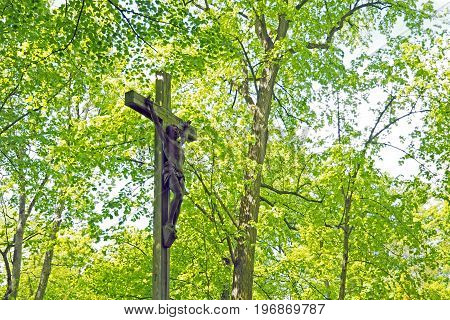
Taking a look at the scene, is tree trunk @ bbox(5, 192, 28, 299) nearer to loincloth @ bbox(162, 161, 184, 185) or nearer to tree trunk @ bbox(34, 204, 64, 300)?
tree trunk @ bbox(34, 204, 64, 300)

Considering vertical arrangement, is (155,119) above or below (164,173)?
above

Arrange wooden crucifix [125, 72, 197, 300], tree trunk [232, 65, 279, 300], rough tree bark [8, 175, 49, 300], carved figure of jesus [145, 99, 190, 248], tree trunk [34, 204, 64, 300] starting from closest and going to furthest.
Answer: wooden crucifix [125, 72, 197, 300] < carved figure of jesus [145, 99, 190, 248] < tree trunk [232, 65, 279, 300] < rough tree bark [8, 175, 49, 300] < tree trunk [34, 204, 64, 300]

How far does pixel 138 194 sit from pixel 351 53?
24.7 feet

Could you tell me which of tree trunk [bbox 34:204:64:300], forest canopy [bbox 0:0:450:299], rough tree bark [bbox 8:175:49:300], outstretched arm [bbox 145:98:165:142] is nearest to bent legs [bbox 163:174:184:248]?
outstretched arm [bbox 145:98:165:142]

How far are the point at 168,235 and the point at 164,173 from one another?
0.76m

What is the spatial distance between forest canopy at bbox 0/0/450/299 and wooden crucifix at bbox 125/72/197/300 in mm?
1969

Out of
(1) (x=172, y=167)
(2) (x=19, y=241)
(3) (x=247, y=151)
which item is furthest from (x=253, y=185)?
(2) (x=19, y=241)

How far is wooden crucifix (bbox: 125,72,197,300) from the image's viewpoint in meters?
6.07

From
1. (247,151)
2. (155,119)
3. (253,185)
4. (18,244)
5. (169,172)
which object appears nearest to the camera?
(169,172)

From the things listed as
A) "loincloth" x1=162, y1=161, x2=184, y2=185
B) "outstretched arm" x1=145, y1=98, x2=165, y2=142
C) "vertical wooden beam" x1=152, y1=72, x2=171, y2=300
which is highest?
"outstretched arm" x1=145, y1=98, x2=165, y2=142

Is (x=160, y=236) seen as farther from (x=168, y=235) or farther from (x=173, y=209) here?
(x=173, y=209)

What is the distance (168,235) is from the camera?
6.09 meters

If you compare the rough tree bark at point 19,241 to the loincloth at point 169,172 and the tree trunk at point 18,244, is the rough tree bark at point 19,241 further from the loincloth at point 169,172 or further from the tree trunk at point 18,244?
the loincloth at point 169,172
